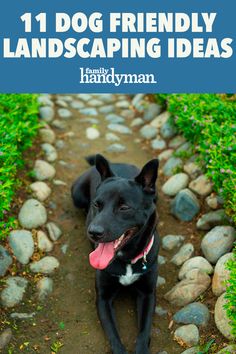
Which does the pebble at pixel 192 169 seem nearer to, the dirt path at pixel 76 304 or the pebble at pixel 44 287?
the dirt path at pixel 76 304

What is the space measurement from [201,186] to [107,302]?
1.86 meters

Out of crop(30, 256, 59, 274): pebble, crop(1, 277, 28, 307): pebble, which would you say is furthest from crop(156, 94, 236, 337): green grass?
crop(1, 277, 28, 307): pebble

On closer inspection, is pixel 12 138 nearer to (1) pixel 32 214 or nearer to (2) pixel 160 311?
(1) pixel 32 214

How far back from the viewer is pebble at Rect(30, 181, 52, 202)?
6.03 meters

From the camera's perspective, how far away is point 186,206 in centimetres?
578

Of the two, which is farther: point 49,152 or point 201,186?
point 49,152

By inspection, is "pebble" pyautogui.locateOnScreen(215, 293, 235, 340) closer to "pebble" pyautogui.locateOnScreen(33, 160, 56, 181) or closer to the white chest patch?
the white chest patch

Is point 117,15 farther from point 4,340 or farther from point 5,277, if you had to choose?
point 4,340

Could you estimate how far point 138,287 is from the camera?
476 centimetres

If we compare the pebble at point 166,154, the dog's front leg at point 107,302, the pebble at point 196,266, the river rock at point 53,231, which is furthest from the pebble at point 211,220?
the river rock at point 53,231

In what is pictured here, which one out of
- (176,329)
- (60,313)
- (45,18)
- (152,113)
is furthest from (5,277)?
(152,113)

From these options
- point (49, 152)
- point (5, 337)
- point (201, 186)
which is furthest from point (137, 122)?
point (5, 337)

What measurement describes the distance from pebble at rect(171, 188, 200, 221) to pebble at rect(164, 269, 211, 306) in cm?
94

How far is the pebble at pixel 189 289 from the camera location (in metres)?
4.82
